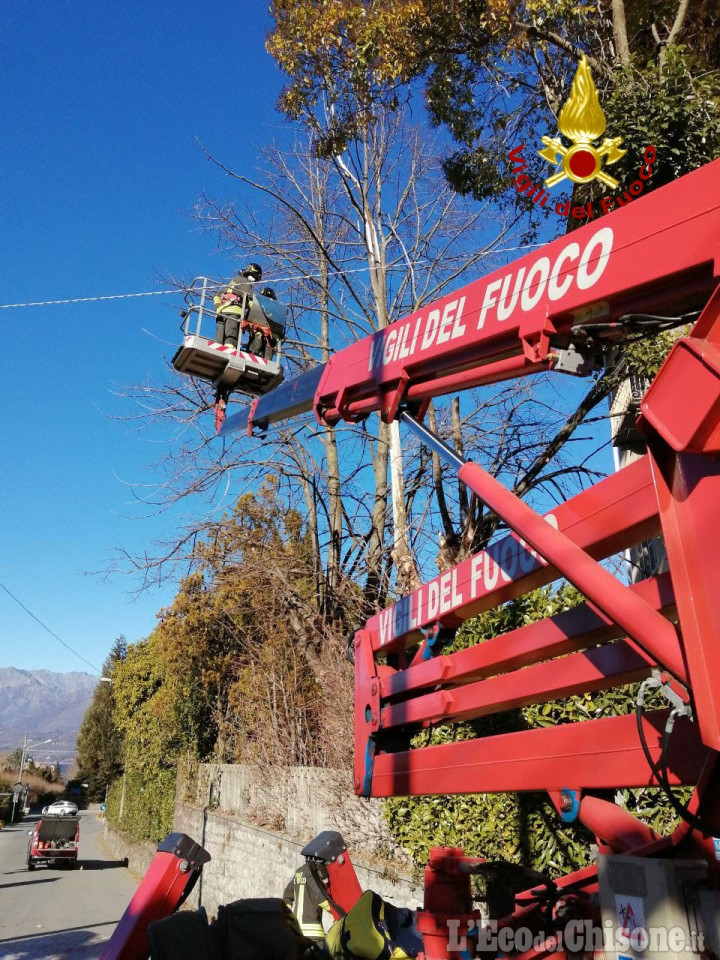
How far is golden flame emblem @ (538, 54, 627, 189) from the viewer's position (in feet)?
27.7

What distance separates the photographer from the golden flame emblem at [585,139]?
844 centimetres

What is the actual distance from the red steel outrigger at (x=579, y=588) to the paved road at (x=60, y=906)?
32.5ft

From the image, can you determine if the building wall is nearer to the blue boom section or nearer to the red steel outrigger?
the red steel outrigger

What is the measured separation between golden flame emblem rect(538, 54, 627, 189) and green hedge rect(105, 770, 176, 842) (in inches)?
723

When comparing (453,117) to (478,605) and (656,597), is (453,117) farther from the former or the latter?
(656,597)

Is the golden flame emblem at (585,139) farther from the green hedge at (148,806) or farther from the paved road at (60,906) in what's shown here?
the green hedge at (148,806)

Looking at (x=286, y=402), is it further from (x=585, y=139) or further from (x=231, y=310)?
(x=585, y=139)

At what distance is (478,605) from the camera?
363 centimetres

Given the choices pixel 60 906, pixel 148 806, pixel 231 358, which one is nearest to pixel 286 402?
pixel 231 358

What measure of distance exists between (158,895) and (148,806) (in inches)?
876

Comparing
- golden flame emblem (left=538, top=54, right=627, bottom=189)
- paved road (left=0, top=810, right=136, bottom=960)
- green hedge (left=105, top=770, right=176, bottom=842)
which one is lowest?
paved road (left=0, top=810, right=136, bottom=960)

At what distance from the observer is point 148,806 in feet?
79.4

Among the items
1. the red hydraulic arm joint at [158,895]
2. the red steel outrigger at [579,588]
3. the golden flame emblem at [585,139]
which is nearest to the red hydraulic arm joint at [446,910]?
the red steel outrigger at [579,588]

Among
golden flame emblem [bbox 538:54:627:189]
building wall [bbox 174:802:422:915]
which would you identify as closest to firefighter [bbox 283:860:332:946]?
building wall [bbox 174:802:422:915]
